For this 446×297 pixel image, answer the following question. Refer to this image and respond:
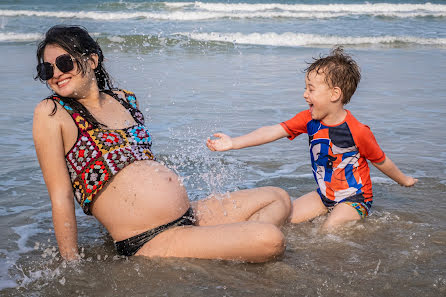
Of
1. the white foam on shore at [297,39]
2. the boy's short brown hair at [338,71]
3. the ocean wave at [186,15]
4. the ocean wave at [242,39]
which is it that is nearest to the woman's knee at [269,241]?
the boy's short brown hair at [338,71]

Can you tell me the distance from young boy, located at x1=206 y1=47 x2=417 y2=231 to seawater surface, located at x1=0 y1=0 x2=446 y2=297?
0.59 ft

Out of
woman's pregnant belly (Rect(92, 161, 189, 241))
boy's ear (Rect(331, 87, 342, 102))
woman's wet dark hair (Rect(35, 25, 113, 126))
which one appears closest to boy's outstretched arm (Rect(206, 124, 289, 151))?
boy's ear (Rect(331, 87, 342, 102))

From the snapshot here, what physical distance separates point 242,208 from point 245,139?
54 centimetres

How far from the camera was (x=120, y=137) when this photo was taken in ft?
10.6

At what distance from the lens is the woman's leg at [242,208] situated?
3.54 metres

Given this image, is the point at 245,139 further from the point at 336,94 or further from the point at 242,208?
the point at 336,94

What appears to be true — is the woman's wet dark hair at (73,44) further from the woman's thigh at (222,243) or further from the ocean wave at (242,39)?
the ocean wave at (242,39)

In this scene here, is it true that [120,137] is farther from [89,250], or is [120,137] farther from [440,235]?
[440,235]

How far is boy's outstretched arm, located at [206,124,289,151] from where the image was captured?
12.1 ft

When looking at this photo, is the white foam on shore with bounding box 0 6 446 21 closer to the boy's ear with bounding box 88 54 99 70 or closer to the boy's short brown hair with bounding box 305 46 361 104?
the boy's short brown hair with bounding box 305 46 361 104

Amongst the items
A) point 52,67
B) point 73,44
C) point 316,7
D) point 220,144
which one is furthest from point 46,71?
point 316,7

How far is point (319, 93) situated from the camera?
385 cm

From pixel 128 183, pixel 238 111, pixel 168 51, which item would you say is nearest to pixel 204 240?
pixel 128 183

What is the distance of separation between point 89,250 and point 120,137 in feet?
2.65
